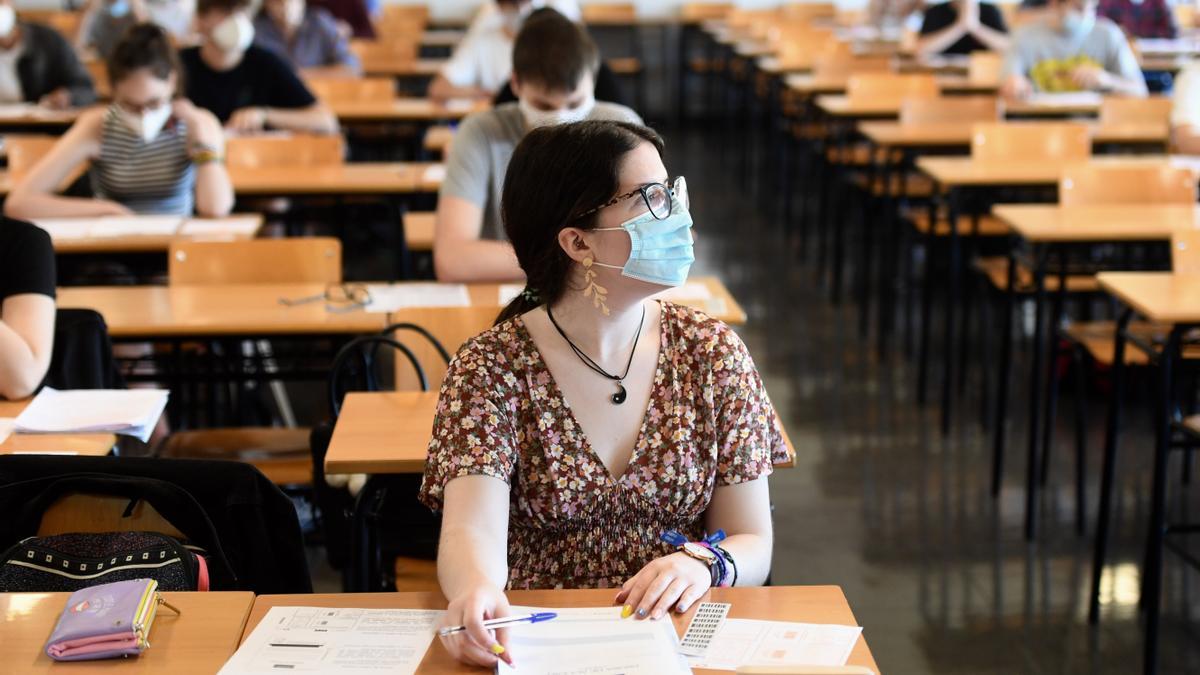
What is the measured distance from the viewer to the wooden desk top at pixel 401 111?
615cm

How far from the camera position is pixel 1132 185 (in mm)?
4043

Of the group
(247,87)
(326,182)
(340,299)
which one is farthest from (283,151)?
(340,299)

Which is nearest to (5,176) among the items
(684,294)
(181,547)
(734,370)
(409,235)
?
(409,235)

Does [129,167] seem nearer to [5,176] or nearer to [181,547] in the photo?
[5,176]

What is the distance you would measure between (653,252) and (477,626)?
572 millimetres

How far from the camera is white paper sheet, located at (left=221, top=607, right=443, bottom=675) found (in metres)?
1.57

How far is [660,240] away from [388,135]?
4.91 meters

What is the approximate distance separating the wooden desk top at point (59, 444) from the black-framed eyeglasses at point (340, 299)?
877 millimetres

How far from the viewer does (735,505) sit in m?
1.92

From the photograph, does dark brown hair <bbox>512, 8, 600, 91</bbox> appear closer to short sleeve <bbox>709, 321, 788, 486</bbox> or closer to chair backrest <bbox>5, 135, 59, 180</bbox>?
short sleeve <bbox>709, 321, 788, 486</bbox>

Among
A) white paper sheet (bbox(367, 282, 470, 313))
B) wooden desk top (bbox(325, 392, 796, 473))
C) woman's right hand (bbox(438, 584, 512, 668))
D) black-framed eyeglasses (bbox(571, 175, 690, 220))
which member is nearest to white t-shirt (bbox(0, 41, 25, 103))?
white paper sheet (bbox(367, 282, 470, 313))

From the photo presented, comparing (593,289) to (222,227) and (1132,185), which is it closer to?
(222,227)

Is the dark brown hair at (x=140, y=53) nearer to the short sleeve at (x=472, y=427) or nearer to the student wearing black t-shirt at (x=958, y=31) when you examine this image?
the short sleeve at (x=472, y=427)

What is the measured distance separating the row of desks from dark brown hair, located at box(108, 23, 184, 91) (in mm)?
2699
